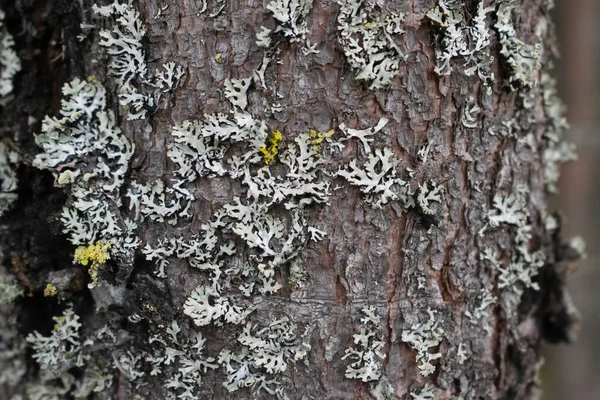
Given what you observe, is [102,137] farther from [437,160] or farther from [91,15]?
[437,160]

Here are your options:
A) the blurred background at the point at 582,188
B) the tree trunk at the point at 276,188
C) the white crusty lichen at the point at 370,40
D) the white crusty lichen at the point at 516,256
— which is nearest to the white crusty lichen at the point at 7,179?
the tree trunk at the point at 276,188

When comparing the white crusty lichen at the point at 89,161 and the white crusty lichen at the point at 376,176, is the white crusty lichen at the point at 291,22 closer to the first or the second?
the white crusty lichen at the point at 376,176

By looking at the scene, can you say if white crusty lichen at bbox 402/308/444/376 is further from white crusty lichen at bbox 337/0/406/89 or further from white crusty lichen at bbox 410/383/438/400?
white crusty lichen at bbox 337/0/406/89

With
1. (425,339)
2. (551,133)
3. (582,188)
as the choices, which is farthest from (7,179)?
(582,188)

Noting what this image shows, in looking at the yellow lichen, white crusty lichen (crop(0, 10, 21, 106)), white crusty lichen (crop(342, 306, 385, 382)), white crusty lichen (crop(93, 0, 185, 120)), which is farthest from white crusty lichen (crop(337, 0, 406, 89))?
white crusty lichen (crop(0, 10, 21, 106))

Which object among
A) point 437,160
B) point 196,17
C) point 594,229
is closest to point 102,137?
point 196,17

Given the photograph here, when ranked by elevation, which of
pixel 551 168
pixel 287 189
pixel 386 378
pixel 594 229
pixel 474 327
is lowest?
pixel 386 378
